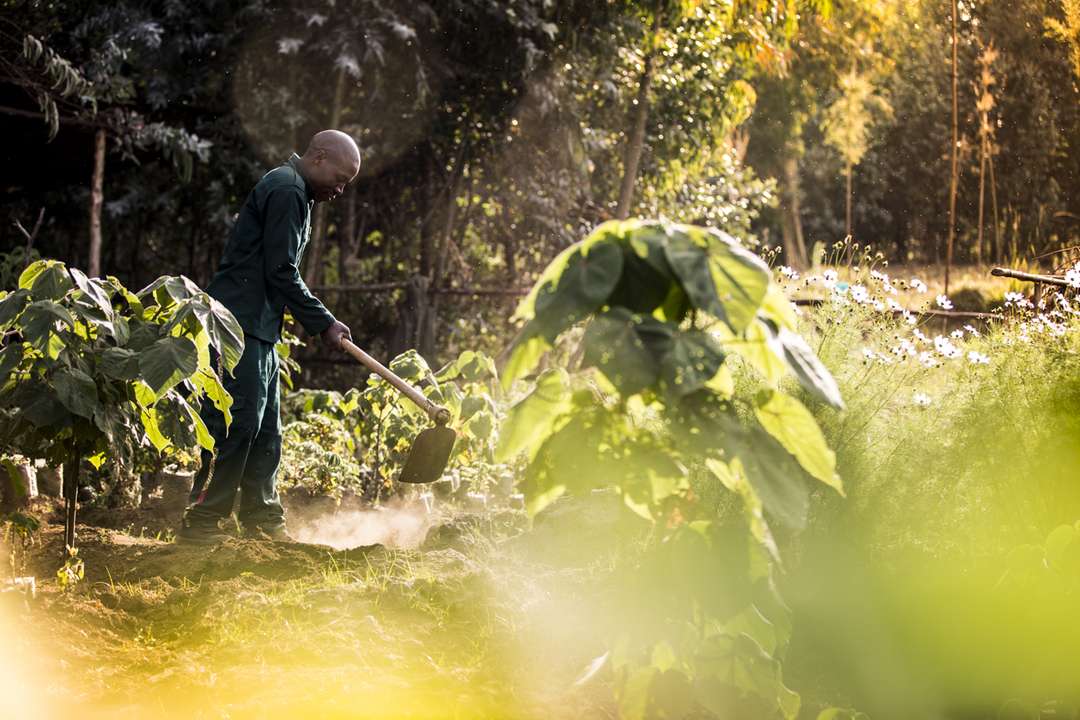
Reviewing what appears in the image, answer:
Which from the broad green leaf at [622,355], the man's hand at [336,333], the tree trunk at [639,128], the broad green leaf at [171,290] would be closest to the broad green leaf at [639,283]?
the broad green leaf at [622,355]

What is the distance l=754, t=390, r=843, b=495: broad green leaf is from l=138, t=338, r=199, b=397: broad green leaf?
5.57 feet

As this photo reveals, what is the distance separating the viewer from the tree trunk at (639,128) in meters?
9.52

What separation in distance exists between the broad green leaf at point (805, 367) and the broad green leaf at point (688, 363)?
164mm

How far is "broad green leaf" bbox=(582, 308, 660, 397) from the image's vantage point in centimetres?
169

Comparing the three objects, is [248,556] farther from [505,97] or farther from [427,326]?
[505,97]

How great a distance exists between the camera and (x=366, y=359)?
4.23m

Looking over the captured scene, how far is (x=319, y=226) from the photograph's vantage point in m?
8.93

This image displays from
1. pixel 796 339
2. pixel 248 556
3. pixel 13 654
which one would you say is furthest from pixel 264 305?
pixel 796 339

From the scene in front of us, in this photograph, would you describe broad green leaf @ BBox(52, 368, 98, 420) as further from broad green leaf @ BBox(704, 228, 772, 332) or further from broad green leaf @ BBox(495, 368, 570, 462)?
broad green leaf @ BBox(704, 228, 772, 332)

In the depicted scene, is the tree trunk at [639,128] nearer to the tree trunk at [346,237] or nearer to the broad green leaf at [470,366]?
the tree trunk at [346,237]

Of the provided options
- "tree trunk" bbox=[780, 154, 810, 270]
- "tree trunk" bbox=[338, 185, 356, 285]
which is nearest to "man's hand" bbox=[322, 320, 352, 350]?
"tree trunk" bbox=[338, 185, 356, 285]

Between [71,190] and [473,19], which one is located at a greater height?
[473,19]

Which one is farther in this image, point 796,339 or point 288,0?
point 288,0

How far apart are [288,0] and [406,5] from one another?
977 millimetres
